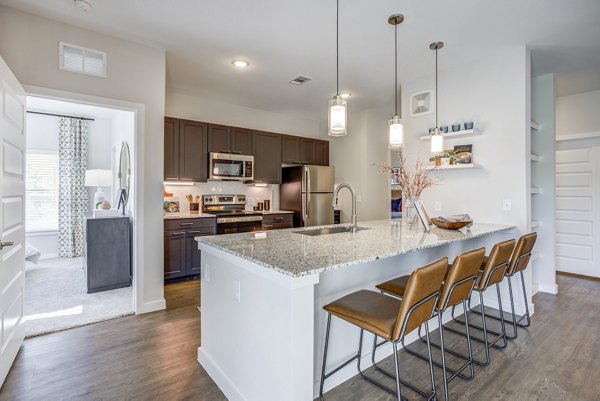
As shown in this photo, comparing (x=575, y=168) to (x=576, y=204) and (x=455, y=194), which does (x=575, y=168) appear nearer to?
(x=576, y=204)

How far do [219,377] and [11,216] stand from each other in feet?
5.95

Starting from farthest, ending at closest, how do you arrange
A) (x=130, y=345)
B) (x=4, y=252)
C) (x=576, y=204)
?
(x=576, y=204) → (x=130, y=345) → (x=4, y=252)

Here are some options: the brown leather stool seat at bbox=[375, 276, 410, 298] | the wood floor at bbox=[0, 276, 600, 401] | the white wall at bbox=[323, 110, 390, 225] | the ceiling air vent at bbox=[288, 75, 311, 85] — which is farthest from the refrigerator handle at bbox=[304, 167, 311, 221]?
the brown leather stool seat at bbox=[375, 276, 410, 298]

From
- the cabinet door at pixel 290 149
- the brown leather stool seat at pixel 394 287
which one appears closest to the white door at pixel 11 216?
the brown leather stool seat at pixel 394 287

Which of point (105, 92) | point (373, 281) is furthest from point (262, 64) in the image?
point (373, 281)

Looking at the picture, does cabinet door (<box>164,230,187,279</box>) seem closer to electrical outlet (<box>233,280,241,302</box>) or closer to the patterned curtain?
electrical outlet (<box>233,280,241,302</box>)

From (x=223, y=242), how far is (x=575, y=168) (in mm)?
5434

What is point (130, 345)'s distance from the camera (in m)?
2.55

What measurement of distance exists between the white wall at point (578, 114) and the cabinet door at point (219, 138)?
518cm

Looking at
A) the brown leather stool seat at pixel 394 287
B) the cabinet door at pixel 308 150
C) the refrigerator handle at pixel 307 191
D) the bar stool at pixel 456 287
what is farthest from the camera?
the cabinet door at pixel 308 150

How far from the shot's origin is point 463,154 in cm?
362

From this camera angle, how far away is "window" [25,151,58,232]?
5.54 meters

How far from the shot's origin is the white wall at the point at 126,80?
2602 millimetres

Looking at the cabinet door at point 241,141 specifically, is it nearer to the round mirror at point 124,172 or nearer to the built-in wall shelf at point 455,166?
the round mirror at point 124,172
